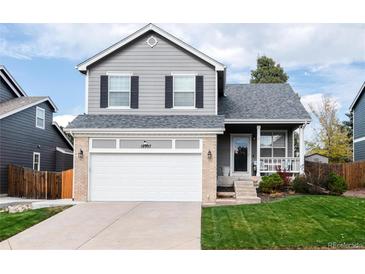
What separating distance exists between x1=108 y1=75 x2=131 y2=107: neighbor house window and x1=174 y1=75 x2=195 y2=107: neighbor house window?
222 cm

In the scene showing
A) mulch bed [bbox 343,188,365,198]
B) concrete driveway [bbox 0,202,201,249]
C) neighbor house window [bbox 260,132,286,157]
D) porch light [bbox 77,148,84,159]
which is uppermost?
neighbor house window [bbox 260,132,286,157]

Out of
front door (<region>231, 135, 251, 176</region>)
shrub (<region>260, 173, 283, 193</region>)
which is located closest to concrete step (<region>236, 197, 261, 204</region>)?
shrub (<region>260, 173, 283, 193</region>)

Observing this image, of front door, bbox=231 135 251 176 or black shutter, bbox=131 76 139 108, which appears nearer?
black shutter, bbox=131 76 139 108

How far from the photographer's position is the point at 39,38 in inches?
821

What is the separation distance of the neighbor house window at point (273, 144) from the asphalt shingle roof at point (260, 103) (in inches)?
59.5

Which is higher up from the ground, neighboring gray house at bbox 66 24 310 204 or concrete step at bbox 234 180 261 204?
neighboring gray house at bbox 66 24 310 204

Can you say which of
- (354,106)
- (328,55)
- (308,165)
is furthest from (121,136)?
(354,106)

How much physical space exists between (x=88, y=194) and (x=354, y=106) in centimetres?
2171

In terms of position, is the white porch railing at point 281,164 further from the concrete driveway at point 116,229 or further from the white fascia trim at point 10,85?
the white fascia trim at point 10,85

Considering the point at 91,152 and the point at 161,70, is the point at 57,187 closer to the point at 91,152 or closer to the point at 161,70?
the point at 91,152

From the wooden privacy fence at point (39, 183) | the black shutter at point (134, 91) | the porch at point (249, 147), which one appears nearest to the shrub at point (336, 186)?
the porch at point (249, 147)

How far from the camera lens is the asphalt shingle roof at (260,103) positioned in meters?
19.8

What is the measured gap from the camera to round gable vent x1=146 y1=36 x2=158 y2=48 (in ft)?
60.8

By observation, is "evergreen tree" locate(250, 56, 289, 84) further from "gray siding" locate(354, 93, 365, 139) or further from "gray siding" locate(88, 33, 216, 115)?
"gray siding" locate(88, 33, 216, 115)
